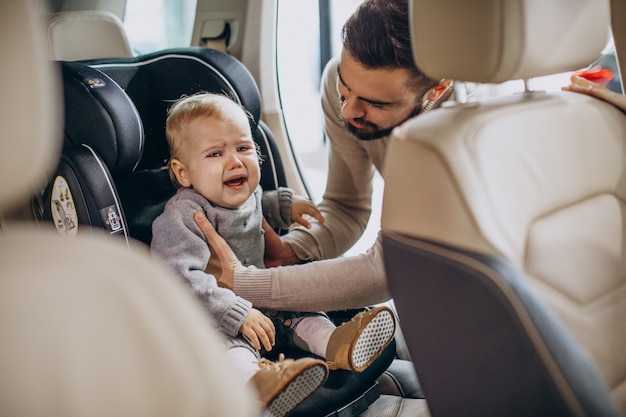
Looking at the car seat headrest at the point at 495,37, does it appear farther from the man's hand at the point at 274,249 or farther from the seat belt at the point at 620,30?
the man's hand at the point at 274,249

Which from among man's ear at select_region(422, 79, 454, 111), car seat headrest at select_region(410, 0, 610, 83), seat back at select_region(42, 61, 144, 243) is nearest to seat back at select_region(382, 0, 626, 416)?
car seat headrest at select_region(410, 0, 610, 83)

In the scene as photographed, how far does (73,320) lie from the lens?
0.70m

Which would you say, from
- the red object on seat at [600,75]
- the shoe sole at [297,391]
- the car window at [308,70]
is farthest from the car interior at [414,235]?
the car window at [308,70]

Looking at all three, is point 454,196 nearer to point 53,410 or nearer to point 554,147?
point 554,147

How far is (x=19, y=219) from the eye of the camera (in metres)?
1.79

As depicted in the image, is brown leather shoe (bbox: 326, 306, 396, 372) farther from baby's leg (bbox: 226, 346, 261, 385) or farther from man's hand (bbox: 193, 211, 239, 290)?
man's hand (bbox: 193, 211, 239, 290)

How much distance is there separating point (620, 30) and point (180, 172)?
46.0 inches

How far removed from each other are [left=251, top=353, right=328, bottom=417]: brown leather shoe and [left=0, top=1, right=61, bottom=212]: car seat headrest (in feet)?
2.69

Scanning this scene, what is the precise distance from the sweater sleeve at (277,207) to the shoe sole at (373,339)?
1.79 ft

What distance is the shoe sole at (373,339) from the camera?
166cm

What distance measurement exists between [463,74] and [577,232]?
364 mm

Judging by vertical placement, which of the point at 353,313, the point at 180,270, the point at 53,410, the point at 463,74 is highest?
the point at 463,74

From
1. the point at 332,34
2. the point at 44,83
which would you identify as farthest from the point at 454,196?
the point at 332,34

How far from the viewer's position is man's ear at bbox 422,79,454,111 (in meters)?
1.74
